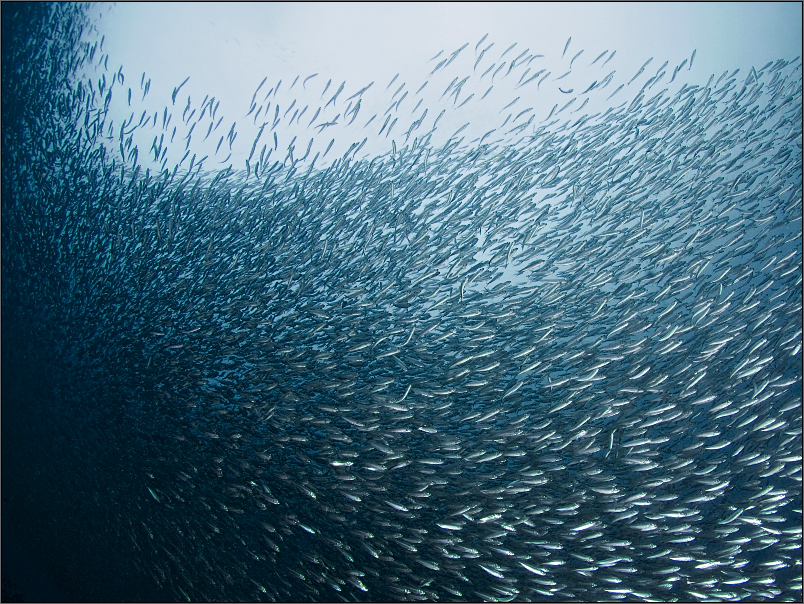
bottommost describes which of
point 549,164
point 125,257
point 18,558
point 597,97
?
point 18,558

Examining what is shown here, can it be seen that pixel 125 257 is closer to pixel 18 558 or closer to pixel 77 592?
pixel 77 592

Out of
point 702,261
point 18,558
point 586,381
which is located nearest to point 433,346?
point 586,381

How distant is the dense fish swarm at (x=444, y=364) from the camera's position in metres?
4.31

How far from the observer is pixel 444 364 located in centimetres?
552

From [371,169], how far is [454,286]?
7.65 ft

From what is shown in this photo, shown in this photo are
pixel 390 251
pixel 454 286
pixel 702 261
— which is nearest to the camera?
pixel 702 261

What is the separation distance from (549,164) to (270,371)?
4.72 metres

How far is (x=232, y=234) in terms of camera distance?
6316mm

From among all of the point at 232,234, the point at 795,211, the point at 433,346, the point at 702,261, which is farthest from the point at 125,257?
the point at 795,211

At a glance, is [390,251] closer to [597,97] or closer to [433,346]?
[433,346]

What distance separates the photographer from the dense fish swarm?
14.1 ft

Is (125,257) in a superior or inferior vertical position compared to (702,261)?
inferior

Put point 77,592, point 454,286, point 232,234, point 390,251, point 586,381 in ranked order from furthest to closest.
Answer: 1. point 77,592
2. point 232,234
3. point 390,251
4. point 454,286
5. point 586,381

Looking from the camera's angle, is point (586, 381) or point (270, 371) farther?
point (270, 371)
